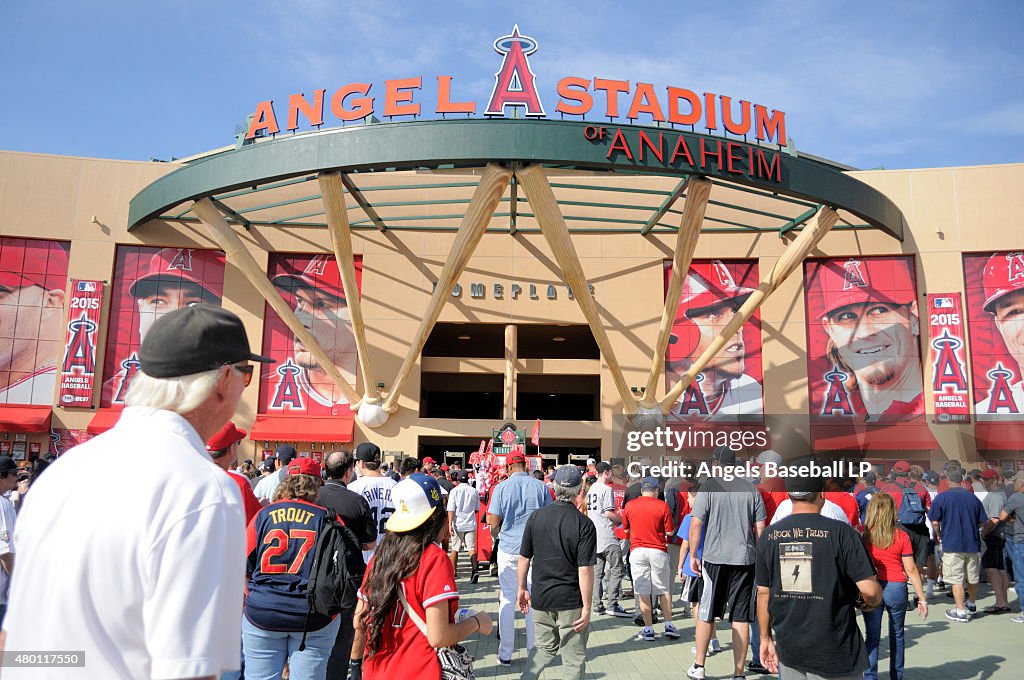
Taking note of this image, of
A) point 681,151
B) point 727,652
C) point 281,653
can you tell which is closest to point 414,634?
point 281,653

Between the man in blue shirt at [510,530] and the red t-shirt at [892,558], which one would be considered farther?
the man in blue shirt at [510,530]

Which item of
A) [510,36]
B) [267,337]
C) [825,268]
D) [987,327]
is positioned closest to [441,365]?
[267,337]

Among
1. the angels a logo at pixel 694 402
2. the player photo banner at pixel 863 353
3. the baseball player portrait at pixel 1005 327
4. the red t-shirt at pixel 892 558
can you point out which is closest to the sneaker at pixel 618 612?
the red t-shirt at pixel 892 558

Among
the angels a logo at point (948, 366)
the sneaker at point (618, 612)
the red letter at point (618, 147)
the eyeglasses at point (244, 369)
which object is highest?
the red letter at point (618, 147)

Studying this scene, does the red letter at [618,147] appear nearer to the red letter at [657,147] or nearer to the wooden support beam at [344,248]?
the red letter at [657,147]

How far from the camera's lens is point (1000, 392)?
27812 millimetres

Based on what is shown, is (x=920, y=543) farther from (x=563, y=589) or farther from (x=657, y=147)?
(x=657, y=147)

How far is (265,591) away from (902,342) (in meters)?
29.6

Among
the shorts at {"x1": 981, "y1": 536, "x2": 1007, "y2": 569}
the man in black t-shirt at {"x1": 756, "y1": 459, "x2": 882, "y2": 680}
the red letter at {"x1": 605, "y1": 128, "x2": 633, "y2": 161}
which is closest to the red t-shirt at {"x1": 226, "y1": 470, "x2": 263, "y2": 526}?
the man in black t-shirt at {"x1": 756, "y1": 459, "x2": 882, "y2": 680}

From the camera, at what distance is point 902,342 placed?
28750mm

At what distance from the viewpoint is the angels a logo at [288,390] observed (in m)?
28.8

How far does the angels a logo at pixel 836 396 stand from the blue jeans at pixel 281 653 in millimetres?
27429

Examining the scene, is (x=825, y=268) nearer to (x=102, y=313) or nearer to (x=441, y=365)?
(x=441, y=365)

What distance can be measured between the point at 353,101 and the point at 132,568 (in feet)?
75.7
